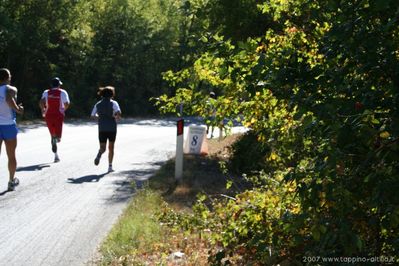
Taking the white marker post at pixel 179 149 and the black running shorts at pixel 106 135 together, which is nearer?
the white marker post at pixel 179 149

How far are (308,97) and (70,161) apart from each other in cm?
1073

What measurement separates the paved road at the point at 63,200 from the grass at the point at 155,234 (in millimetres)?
247

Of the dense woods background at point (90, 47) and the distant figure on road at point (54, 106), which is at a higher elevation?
the dense woods background at point (90, 47)

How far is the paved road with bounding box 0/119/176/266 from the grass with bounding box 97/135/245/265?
0.81 ft

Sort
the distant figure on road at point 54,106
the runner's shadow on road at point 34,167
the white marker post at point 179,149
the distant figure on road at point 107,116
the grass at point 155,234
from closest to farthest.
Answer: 1. the grass at point 155,234
2. the white marker post at point 179,149
3. the runner's shadow on road at point 34,167
4. the distant figure on road at point 107,116
5. the distant figure on road at point 54,106

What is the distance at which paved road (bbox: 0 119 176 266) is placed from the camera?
6438 mm

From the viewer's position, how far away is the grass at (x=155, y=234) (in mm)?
6023

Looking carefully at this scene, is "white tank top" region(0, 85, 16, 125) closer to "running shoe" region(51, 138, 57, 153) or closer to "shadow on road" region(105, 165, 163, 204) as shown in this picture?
"shadow on road" region(105, 165, 163, 204)

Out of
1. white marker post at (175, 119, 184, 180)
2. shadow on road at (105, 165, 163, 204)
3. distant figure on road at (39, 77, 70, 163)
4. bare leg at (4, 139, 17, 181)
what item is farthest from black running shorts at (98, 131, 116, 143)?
bare leg at (4, 139, 17, 181)

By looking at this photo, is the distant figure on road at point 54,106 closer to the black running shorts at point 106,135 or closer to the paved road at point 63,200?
the paved road at point 63,200

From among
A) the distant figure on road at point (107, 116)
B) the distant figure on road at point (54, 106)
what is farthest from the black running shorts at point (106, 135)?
the distant figure on road at point (54, 106)

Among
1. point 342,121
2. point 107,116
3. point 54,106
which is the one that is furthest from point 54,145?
point 342,121

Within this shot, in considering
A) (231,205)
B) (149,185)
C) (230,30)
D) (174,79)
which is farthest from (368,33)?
(230,30)

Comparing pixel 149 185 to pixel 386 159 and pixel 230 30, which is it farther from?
pixel 386 159
